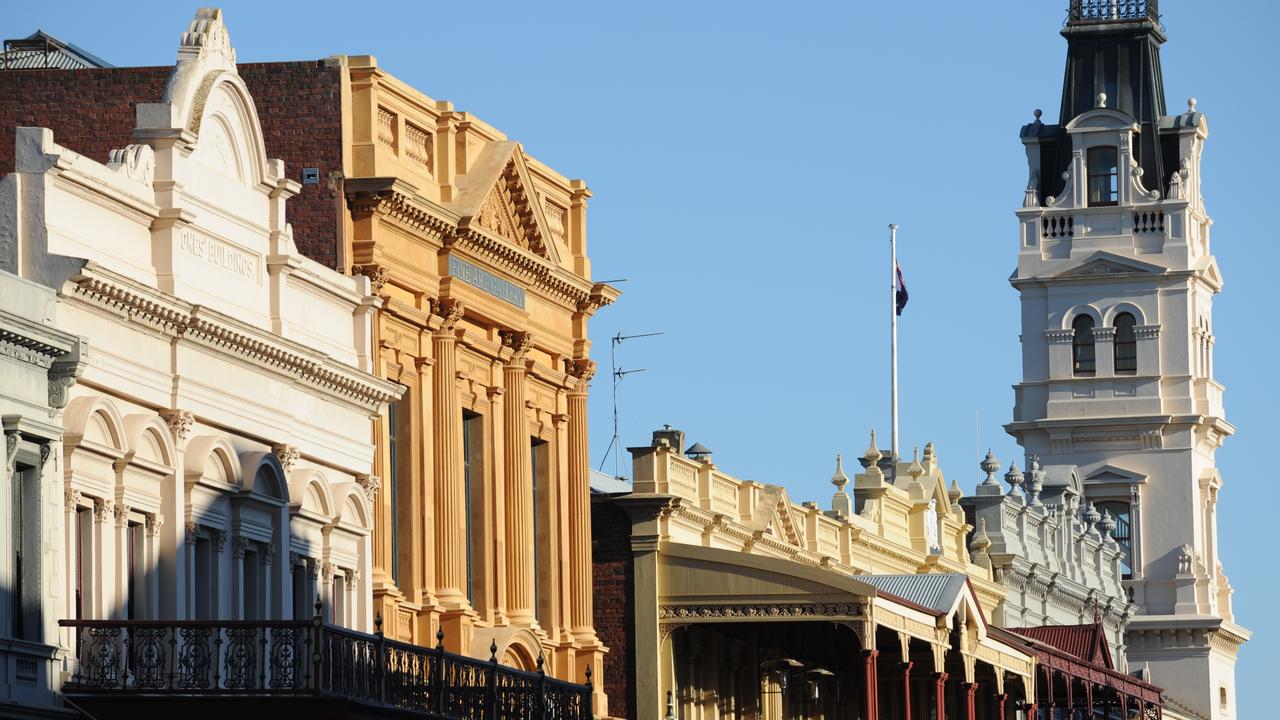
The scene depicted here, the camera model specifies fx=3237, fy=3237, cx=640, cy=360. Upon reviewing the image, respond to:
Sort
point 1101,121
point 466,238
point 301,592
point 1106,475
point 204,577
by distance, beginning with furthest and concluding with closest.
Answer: point 1101,121, point 1106,475, point 466,238, point 301,592, point 204,577

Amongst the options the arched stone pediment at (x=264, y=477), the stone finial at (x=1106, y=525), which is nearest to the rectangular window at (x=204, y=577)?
the arched stone pediment at (x=264, y=477)

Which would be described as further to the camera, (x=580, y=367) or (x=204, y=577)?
(x=580, y=367)

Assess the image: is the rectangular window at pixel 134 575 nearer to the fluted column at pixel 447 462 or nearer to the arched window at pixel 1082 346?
the fluted column at pixel 447 462

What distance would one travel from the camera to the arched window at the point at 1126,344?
11181 cm

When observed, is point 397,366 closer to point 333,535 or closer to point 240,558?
point 333,535

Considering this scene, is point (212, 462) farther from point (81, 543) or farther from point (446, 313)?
point (446, 313)

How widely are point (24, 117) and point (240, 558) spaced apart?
27.0 ft

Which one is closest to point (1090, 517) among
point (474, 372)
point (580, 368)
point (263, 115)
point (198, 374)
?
point (580, 368)

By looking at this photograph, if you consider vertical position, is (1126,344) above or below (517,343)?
above

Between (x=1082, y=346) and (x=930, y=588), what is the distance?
58.5 meters

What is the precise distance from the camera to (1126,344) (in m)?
112

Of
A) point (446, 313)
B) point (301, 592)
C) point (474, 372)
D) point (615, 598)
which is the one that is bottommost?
point (301, 592)

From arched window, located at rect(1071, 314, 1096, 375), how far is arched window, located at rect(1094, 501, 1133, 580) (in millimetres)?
4743

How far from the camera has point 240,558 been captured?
116ft
